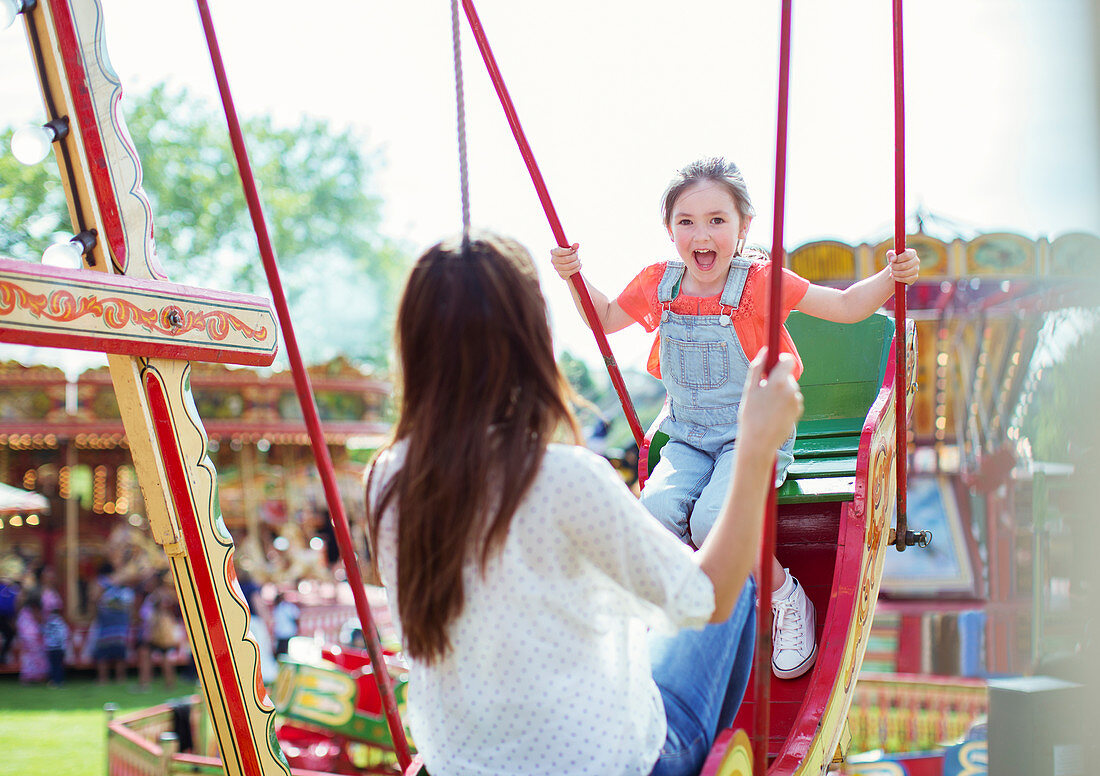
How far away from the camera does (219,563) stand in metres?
1.72

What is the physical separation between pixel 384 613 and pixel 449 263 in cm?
949

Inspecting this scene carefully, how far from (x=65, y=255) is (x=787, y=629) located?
1665 millimetres

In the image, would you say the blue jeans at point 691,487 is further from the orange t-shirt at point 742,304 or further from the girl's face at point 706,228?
the girl's face at point 706,228

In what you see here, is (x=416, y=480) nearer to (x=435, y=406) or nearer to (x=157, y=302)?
(x=435, y=406)

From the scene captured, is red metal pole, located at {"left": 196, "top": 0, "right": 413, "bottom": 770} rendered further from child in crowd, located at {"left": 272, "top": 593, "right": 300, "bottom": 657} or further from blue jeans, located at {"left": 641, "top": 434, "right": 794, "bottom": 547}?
child in crowd, located at {"left": 272, "top": 593, "right": 300, "bottom": 657}

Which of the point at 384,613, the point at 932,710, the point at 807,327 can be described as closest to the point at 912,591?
the point at 932,710

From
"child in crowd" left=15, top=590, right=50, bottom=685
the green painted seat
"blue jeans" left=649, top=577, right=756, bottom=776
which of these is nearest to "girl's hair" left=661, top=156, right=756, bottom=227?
the green painted seat

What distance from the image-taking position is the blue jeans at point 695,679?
48.3 inches

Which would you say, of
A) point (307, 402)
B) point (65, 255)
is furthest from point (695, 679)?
point (65, 255)

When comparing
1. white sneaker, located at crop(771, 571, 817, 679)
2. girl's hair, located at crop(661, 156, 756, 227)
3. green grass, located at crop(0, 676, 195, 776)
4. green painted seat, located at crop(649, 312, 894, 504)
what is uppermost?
girl's hair, located at crop(661, 156, 756, 227)

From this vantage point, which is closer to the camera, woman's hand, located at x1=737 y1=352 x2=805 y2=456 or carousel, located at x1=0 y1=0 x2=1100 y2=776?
woman's hand, located at x1=737 y1=352 x2=805 y2=456

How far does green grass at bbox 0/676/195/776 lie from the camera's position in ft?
21.6

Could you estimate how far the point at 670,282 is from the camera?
2.26 m

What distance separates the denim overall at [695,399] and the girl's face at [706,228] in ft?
0.16
